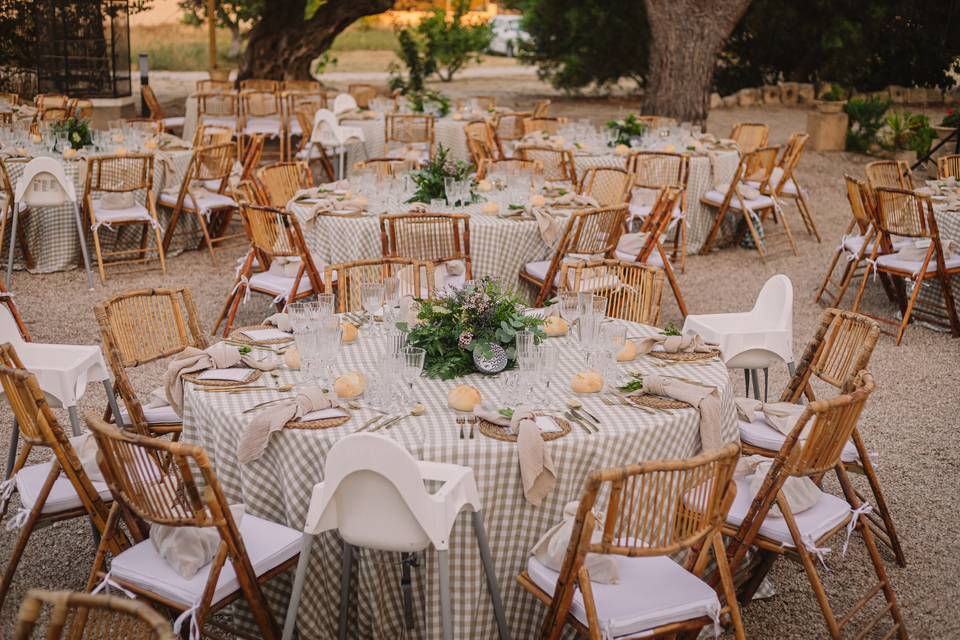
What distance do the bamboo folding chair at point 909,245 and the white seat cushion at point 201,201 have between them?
4.90 m

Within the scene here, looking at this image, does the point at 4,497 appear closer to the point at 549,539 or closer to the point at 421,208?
the point at 549,539

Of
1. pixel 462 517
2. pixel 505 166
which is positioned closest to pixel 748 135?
pixel 505 166

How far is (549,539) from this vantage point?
117 inches

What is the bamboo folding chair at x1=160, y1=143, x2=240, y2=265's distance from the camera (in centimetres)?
812

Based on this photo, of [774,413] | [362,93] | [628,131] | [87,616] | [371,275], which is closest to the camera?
[87,616]

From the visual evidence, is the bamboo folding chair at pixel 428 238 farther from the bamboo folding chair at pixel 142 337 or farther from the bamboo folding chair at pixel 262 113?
the bamboo folding chair at pixel 262 113

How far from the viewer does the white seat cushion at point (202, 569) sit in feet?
9.31

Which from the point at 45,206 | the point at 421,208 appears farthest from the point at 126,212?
the point at 421,208

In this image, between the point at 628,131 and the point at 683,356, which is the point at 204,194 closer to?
the point at 628,131

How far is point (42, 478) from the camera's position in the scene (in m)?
3.55

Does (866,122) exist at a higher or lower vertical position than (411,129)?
higher

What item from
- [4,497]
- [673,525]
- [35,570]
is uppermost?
[673,525]

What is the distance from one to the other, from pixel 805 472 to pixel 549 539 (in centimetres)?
81

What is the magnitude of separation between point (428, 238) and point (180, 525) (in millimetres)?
3349
